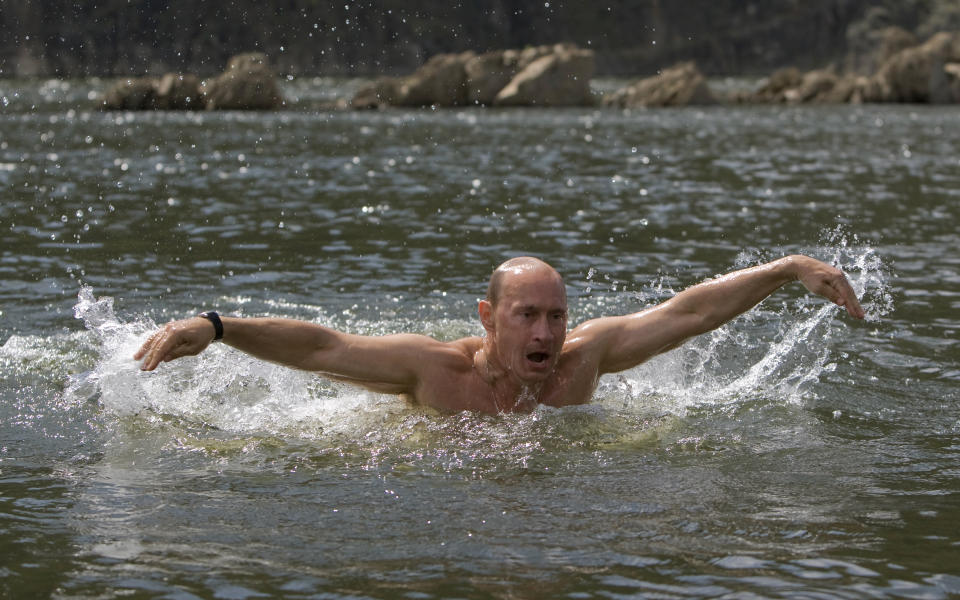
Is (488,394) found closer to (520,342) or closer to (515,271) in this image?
(520,342)

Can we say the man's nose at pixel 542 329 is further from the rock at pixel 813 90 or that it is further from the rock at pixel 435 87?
the rock at pixel 813 90

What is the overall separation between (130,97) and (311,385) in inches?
1915

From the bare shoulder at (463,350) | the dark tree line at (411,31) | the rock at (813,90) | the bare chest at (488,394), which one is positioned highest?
the dark tree line at (411,31)

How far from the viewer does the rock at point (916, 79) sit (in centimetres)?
6066

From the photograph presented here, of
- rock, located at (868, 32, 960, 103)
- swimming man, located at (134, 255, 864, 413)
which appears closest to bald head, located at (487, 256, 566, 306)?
swimming man, located at (134, 255, 864, 413)

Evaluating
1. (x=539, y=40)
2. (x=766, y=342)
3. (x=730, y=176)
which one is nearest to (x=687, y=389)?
(x=766, y=342)

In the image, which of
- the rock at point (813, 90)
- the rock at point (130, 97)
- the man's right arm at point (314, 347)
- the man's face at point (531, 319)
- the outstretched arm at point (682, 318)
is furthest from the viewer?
the rock at point (813, 90)

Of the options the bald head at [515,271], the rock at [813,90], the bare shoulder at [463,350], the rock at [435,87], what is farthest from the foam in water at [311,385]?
the rock at [813,90]

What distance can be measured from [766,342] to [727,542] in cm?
549

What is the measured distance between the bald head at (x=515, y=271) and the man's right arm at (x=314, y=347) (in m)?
0.68

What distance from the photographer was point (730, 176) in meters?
27.5

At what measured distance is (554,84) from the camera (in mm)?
59406

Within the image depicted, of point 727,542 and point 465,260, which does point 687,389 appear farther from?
point 465,260

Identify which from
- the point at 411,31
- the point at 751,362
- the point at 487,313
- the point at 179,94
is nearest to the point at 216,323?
the point at 487,313
